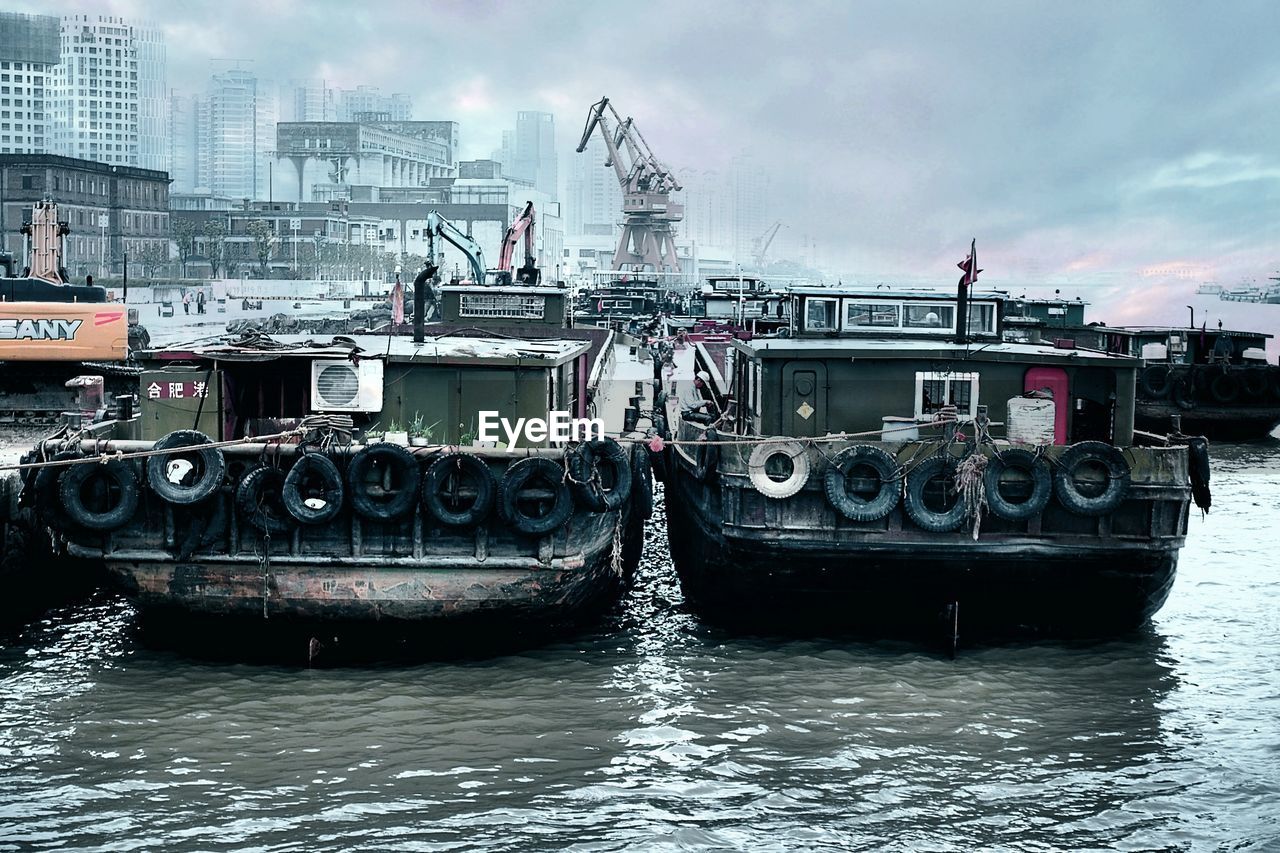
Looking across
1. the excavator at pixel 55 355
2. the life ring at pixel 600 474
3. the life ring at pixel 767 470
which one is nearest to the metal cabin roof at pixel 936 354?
the life ring at pixel 767 470

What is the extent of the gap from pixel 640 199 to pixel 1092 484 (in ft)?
363

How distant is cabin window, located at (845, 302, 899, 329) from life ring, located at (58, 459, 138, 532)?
887 centimetres

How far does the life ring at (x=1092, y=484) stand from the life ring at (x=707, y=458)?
3606 millimetres

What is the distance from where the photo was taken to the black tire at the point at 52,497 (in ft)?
42.9

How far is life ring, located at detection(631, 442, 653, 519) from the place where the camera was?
14.5 meters

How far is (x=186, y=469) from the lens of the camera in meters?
13.1

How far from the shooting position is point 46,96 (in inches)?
7761

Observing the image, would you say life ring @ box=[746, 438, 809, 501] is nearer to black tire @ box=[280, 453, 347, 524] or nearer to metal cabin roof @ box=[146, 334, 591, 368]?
metal cabin roof @ box=[146, 334, 591, 368]

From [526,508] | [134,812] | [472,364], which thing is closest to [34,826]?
[134,812]

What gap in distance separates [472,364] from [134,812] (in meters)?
5.82

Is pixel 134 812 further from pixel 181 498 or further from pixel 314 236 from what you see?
pixel 314 236

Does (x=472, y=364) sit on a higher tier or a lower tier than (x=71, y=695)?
higher

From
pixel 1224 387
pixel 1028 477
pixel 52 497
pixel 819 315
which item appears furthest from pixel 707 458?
pixel 1224 387

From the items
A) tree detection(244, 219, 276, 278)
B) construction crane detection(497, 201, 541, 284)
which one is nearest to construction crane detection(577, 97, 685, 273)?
tree detection(244, 219, 276, 278)
